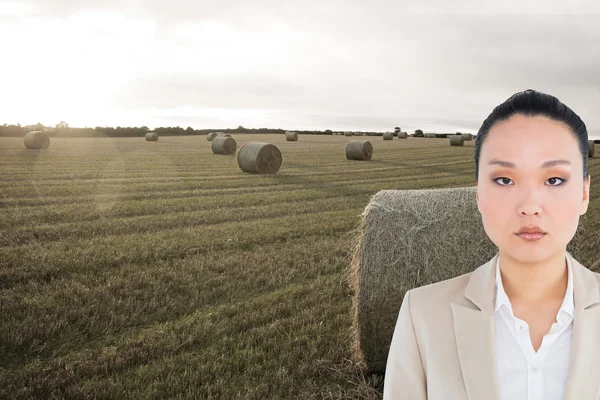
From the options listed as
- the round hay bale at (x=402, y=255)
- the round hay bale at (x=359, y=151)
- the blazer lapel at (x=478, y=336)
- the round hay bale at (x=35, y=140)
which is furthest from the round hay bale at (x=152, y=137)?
the blazer lapel at (x=478, y=336)

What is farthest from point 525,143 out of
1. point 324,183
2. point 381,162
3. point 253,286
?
point 381,162

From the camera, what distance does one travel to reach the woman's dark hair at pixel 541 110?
1549mm

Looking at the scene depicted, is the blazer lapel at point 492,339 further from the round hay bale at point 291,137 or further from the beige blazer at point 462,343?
the round hay bale at point 291,137

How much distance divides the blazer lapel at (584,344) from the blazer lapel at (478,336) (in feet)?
0.69

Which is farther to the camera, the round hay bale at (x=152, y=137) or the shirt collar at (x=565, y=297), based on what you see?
the round hay bale at (x=152, y=137)

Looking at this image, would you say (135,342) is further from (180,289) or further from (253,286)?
(253,286)

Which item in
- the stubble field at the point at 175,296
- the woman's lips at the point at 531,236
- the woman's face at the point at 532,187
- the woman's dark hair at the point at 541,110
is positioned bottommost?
the stubble field at the point at 175,296

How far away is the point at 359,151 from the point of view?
91.4ft

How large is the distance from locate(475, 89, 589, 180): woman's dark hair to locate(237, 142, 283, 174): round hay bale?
18.8 meters

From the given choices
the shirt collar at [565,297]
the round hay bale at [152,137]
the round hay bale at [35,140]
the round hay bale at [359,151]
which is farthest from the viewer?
the round hay bale at [152,137]

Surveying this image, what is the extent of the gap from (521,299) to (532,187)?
1.26 ft

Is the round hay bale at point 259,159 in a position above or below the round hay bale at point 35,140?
below

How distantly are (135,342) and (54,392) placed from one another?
99 cm

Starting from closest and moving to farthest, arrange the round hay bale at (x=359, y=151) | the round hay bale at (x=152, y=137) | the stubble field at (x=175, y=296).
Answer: the stubble field at (x=175, y=296), the round hay bale at (x=359, y=151), the round hay bale at (x=152, y=137)
